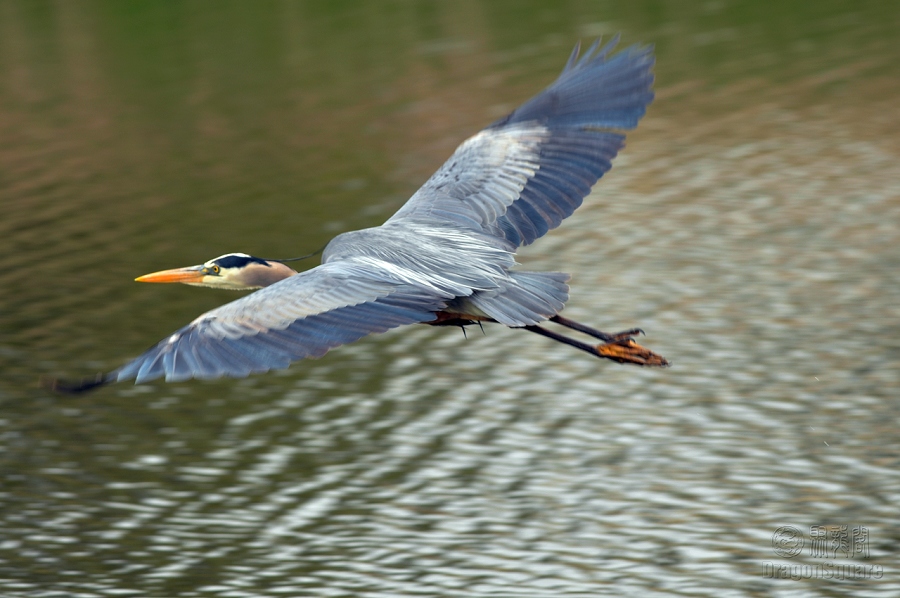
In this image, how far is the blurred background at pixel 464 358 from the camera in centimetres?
919

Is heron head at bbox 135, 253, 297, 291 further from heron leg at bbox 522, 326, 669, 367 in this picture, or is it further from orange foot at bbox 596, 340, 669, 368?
orange foot at bbox 596, 340, 669, 368

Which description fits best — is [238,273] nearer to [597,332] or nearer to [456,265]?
[456,265]

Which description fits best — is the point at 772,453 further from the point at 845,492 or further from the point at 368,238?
the point at 368,238

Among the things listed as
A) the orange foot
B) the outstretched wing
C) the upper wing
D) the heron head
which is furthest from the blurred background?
the upper wing

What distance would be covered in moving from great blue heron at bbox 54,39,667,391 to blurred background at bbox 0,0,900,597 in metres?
2.04

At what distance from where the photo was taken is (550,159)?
27.5 feet

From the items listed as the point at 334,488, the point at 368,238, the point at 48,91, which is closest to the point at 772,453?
the point at 334,488

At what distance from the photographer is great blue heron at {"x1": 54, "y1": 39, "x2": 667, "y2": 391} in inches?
260

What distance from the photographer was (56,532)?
32.4 ft

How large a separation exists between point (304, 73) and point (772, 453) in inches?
587

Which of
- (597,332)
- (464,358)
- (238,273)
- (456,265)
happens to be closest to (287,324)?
(456,265)

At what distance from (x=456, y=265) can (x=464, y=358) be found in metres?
5.05

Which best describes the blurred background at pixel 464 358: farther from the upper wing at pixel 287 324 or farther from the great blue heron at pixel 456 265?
the upper wing at pixel 287 324

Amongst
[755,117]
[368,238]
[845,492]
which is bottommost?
[845,492]
